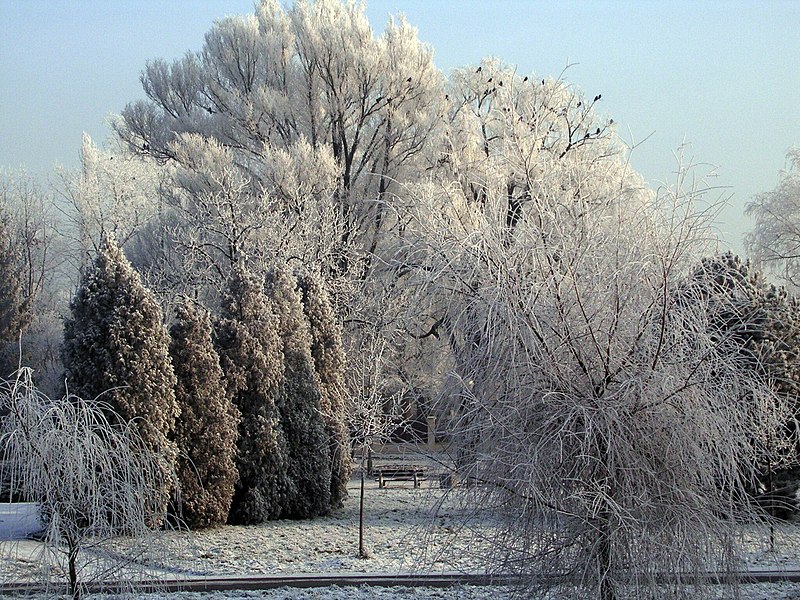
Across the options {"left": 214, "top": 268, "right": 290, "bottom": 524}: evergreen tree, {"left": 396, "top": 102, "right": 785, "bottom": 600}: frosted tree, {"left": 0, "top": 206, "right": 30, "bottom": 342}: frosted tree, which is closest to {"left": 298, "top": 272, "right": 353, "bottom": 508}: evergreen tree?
{"left": 214, "top": 268, "right": 290, "bottom": 524}: evergreen tree

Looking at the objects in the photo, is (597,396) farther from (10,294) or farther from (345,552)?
(10,294)

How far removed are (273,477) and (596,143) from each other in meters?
9.24

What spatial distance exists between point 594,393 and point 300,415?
9.08 metres

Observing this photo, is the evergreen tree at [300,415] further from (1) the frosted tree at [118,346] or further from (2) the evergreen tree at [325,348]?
(1) the frosted tree at [118,346]

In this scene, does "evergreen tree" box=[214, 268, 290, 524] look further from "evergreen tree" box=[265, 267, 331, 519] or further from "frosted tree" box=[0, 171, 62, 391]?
"frosted tree" box=[0, 171, 62, 391]

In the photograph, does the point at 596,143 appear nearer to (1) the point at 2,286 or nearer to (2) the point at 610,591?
(2) the point at 610,591

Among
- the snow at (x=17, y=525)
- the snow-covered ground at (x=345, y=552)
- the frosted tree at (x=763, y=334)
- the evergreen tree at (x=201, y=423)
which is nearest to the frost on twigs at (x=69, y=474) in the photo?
the snow-covered ground at (x=345, y=552)

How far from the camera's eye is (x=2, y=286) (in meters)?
30.0

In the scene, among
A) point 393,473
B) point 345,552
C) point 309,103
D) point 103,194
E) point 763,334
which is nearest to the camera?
point 345,552

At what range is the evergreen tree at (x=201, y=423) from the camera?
12219 millimetres

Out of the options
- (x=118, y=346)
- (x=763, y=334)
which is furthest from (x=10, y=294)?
(x=763, y=334)

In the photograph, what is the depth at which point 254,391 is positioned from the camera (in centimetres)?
1365

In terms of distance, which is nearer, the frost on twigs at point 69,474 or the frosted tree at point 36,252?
the frost on twigs at point 69,474

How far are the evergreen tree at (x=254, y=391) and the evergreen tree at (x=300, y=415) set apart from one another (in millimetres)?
340
